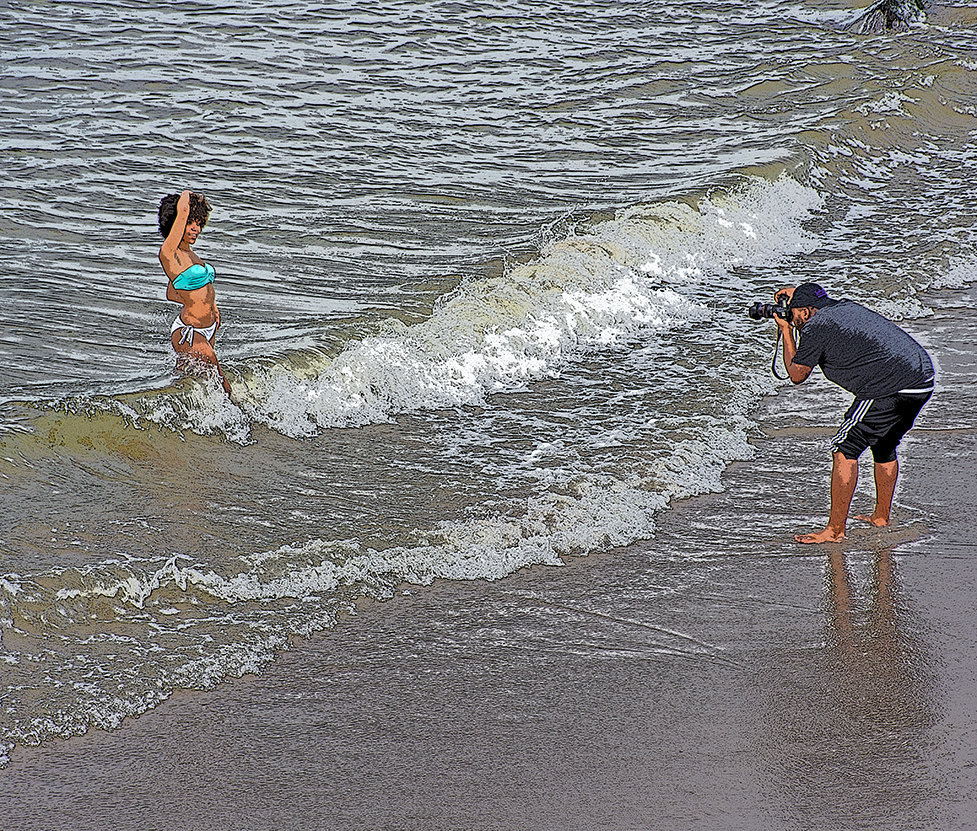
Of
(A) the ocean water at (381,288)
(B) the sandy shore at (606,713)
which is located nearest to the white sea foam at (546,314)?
(A) the ocean water at (381,288)

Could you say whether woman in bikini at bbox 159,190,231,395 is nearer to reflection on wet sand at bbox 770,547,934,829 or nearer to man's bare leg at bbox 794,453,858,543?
man's bare leg at bbox 794,453,858,543

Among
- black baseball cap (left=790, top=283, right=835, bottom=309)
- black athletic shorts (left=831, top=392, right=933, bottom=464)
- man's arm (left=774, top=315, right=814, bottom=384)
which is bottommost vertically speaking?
black athletic shorts (left=831, top=392, right=933, bottom=464)

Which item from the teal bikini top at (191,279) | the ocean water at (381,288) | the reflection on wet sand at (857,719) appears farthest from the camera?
the teal bikini top at (191,279)

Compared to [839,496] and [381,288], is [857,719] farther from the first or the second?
[381,288]

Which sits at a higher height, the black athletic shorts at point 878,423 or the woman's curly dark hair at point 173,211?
the woman's curly dark hair at point 173,211

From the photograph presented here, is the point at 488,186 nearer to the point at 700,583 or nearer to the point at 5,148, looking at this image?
the point at 5,148

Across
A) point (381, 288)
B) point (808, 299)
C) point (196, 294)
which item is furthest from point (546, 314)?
point (808, 299)

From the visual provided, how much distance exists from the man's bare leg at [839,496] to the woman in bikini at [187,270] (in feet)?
11.4

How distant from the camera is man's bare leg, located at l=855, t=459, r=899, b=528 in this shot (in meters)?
5.52

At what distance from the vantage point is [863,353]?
5348 millimetres

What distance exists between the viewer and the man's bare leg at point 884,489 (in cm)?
552

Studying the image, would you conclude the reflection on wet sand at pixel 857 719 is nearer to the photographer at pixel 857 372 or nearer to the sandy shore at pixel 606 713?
the sandy shore at pixel 606 713

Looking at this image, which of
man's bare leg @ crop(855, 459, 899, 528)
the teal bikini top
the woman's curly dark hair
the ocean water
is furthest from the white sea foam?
man's bare leg @ crop(855, 459, 899, 528)

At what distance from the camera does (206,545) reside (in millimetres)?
5426
